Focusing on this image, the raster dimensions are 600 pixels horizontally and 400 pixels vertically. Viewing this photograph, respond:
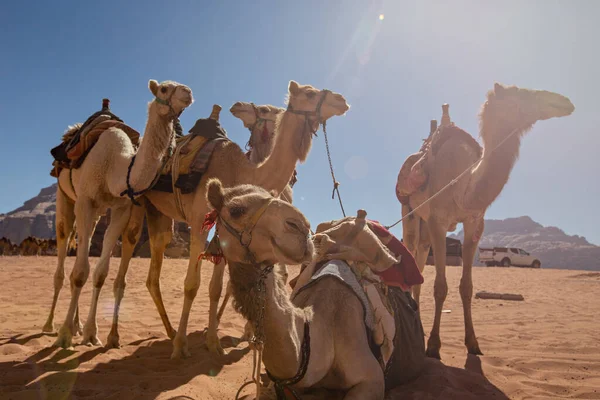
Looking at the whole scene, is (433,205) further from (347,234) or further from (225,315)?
(225,315)

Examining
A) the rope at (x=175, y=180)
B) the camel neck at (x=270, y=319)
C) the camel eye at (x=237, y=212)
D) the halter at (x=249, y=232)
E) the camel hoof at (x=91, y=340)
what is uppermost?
the rope at (x=175, y=180)

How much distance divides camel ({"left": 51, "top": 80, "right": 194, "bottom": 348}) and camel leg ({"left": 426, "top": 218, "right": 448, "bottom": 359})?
Answer: 351 cm

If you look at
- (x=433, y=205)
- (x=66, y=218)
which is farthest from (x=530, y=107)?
(x=66, y=218)

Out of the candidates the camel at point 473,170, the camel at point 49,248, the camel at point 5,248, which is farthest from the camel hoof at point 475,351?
the camel at point 5,248

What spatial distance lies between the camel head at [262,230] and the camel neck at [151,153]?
291 cm

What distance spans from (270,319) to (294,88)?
323 cm

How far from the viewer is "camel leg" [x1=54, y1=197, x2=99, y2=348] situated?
169 inches

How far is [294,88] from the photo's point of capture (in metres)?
4.50

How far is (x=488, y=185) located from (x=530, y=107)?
1.04 m

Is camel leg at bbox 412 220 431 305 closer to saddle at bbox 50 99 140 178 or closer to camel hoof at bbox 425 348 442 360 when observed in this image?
camel hoof at bbox 425 348 442 360

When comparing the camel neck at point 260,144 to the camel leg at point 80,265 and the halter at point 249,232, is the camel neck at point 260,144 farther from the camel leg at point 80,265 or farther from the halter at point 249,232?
the halter at point 249,232

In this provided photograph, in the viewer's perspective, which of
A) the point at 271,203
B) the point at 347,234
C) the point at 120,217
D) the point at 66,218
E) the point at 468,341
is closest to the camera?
the point at 271,203

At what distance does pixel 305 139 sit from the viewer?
173 inches

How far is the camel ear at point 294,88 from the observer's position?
4.49m
